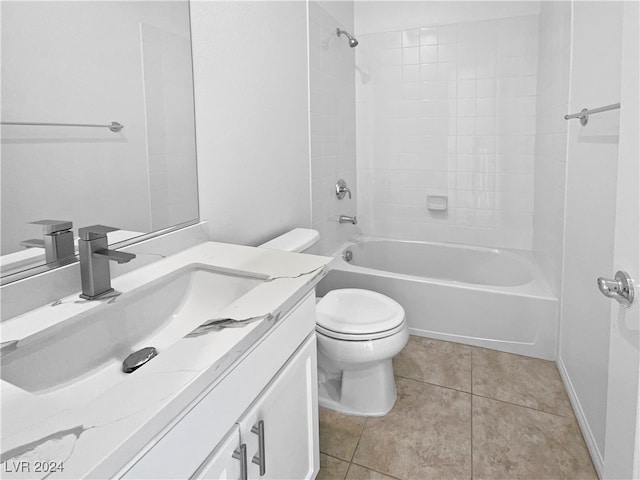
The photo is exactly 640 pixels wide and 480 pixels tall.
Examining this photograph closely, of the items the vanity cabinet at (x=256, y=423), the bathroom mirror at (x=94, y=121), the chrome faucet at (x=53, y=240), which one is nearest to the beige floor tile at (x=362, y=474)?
the vanity cabinet at (x=256, y=423)

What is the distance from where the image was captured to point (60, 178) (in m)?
1.00

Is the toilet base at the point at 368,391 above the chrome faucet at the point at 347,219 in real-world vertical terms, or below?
below

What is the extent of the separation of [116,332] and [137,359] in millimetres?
94

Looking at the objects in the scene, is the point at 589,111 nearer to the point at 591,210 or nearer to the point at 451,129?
the point at 591,210

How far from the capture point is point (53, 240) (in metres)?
0.95

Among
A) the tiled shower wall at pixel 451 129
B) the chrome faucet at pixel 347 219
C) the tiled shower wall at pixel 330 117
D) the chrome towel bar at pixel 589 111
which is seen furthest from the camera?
the chrome faucet at pixel 347 219

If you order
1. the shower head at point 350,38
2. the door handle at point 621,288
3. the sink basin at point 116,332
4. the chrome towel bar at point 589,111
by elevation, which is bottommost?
the sink basin at point 116,332

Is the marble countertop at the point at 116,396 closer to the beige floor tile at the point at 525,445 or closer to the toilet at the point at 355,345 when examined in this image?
the toilet at the point at 355,345

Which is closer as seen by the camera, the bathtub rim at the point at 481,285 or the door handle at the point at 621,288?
the door handle at the point at 621,288

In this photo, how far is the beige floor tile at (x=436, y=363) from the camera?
2.08 m

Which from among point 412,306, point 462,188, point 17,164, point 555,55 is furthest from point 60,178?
point 462,188

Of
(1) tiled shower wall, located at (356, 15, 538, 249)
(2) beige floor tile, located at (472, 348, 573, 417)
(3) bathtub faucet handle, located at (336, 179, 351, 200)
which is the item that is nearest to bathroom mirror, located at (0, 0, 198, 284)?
(3) bathtub faucet handle, located at (336, 179, 351, 200)

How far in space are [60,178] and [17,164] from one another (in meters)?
0.10

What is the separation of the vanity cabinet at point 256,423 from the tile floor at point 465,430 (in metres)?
0.39
